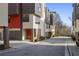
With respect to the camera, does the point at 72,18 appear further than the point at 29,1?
Yes

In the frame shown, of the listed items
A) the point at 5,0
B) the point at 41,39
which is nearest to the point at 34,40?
the point at 41,39

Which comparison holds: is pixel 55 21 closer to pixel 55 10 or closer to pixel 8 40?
pixel 55 10

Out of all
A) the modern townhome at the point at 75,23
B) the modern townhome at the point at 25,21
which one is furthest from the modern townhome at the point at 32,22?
the modern townhome at the point at 75,23

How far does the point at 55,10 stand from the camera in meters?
6.04

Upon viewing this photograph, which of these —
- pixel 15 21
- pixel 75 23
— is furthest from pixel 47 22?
pixel 15 21

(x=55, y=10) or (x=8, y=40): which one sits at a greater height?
(x=55, y=10)

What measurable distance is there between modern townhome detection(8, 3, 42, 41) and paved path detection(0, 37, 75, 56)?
0.51 ft

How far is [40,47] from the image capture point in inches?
245

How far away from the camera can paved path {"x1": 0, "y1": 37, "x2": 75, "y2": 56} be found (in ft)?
19.4

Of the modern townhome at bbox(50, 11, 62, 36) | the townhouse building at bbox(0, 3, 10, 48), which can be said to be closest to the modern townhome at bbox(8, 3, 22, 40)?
the townhouse building at bbox(0, 3, 10, 48)

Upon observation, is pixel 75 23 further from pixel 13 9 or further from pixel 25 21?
pixel 13 9

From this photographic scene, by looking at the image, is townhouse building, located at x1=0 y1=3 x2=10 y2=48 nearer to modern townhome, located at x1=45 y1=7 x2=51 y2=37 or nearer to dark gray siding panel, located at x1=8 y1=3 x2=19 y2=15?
dark gray siding panel, located at x1=8 y1=3 x2=19 y2=15

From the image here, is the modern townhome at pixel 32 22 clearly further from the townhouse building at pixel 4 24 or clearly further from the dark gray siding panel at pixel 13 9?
the townhouse building at pixel 4 24

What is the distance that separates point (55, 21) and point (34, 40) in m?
0.68
